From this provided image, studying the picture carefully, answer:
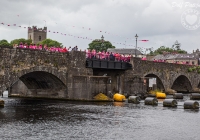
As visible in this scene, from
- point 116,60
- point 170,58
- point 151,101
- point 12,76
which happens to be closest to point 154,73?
point 116,60

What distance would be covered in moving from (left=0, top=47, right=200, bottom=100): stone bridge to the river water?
7422 mm

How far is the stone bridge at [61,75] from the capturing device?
36875 mm

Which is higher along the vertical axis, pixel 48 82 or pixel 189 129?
pixel 48 82

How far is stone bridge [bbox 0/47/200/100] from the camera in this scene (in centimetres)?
3688

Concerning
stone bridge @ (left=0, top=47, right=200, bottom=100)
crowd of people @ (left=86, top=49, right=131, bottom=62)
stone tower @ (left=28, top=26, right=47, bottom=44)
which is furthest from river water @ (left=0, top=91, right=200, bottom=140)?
stone tower @ (left=28, top=26, right=47, bottom=44)

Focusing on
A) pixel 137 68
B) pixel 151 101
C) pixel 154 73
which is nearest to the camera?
pixel 151 101

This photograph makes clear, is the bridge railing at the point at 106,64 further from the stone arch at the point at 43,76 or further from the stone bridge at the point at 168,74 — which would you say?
the stone arch at the point at 43,76

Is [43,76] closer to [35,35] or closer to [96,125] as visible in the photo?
[96,125]

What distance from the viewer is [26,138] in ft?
64.4

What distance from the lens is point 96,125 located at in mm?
24391

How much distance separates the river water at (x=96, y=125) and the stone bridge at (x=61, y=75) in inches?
292

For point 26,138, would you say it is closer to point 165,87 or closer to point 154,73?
point 154,73

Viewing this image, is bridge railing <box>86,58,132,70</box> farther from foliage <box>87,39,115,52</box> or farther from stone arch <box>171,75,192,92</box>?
foliage <box>87,39,115,52</box>

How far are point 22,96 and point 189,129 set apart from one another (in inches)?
1281
